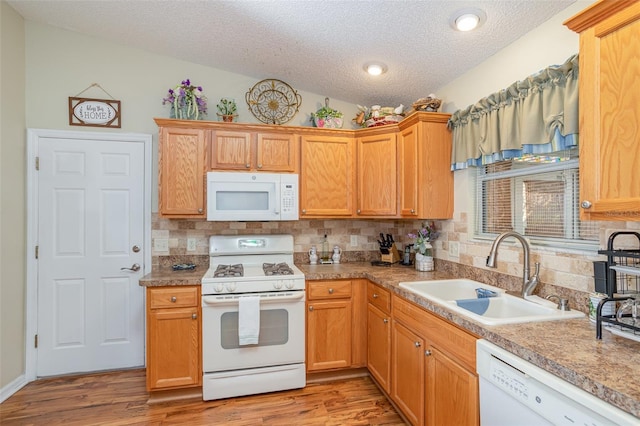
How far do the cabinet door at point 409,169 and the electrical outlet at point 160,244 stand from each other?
209 cm

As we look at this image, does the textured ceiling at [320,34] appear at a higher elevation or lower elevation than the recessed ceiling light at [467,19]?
higher

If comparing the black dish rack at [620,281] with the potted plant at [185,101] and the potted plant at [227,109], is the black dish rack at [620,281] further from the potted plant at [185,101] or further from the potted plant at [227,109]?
the potted plant at [185,101]

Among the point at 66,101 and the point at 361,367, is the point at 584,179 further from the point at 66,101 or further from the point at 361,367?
the point at 66,101

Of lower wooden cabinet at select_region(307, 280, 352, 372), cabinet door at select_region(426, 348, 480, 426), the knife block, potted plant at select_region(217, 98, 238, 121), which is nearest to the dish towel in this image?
lower wooden cabinet at select_region(307, 280, 352, 372)

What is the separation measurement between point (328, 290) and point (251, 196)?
100cm

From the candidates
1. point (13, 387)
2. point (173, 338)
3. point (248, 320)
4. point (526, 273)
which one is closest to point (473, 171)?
point (526, 273)

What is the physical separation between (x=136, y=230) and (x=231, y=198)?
0.96 m

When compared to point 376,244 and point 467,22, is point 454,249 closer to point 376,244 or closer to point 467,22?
point 376,244

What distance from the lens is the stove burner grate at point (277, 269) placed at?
102 inches

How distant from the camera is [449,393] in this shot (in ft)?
5.29

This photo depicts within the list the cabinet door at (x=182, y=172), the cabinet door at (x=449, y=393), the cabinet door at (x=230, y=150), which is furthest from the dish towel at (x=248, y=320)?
the cabinet door at (x=449, y=393)

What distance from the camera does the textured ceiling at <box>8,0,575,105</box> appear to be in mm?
1865

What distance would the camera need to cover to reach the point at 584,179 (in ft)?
4.18

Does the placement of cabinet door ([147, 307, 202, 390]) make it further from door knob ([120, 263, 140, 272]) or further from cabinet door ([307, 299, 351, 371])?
cabinet door ([307, 299, 351, 371])
